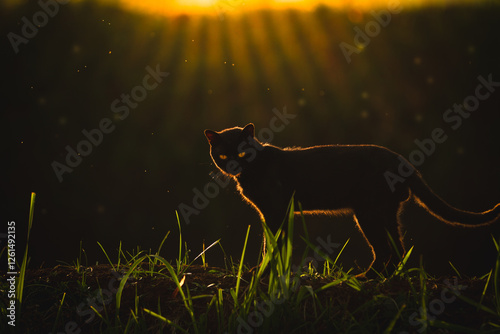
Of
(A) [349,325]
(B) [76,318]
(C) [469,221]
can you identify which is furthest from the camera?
(C) [469,221]

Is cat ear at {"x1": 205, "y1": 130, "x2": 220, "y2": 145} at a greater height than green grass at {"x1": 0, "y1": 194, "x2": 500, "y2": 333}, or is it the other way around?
cat ear at {"x1": 205, "y1": 130, "x2": 220, "y2": 145}

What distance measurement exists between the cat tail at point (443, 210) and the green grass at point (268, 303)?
74cm

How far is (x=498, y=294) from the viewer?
79.7 inches

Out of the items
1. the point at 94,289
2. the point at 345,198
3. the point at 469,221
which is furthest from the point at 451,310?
the point at 94,289

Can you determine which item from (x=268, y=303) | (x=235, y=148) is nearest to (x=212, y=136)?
(x=235, y=148)

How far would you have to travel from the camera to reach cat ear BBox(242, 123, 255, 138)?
12.0ft

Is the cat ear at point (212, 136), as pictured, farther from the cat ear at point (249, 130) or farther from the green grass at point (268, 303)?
the green grass at point (268, 303)

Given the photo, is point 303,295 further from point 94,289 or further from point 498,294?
point 94,289

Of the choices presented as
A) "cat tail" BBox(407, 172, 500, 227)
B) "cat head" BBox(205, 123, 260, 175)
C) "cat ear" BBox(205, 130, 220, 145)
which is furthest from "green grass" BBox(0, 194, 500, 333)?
"cat ear" BBox(205, 130, 220, 145)

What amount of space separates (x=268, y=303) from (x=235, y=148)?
77.0 inches

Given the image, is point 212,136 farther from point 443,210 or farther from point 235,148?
point 443,210

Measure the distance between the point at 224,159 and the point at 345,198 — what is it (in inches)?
48.4

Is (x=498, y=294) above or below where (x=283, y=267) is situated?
below

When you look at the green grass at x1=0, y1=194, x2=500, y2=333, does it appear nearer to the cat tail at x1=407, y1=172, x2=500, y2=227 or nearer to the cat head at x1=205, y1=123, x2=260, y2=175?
the cat tail at x1=407, y1=172, x2=500, y2=227
